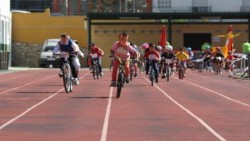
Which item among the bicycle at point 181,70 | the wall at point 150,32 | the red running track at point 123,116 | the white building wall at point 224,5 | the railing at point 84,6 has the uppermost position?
the railing at point 84,6

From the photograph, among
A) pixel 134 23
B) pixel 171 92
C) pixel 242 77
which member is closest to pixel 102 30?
pixel 134 23

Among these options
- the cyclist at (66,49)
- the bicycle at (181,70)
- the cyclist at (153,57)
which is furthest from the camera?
the bicycle at (181,70)

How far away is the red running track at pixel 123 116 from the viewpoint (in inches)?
475

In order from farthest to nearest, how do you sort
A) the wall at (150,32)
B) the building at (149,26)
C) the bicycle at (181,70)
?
the wall at (150,32), the building at (149,26), the bicycle at (181,70)

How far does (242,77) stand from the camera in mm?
36781

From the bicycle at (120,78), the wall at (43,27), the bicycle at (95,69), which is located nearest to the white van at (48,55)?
the wall at (43,27)

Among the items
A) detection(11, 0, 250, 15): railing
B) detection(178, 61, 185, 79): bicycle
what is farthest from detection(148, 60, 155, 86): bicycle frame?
detection(11, 0, 250, 15): railing

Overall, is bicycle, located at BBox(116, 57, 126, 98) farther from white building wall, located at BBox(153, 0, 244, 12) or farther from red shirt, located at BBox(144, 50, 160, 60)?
white building wall, located at BBox(153, 0, 244, 12)

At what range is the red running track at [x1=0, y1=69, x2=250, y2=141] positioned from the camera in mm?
12070

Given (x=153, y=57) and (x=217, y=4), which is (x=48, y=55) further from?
(x=153, y=57)

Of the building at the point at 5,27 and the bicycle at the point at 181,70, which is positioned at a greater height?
the building at the point at 5,27

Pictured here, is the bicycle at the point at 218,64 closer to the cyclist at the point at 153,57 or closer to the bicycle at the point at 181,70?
the bicycle at the point at 181,70

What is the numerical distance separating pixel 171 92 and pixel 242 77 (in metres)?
13.9

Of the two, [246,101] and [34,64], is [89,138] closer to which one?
[246,101]
